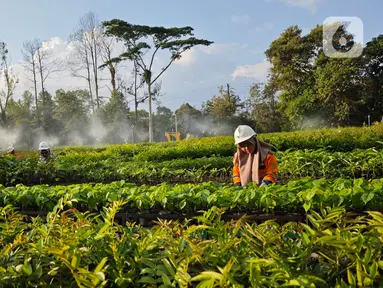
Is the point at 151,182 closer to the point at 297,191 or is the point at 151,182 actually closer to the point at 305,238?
the point at 297,191

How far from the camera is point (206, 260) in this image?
4.46 feet

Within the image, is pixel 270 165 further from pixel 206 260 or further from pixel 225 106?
pixel 225 106

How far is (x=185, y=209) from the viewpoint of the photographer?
2.88m

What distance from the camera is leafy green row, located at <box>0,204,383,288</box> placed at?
115 centimetres

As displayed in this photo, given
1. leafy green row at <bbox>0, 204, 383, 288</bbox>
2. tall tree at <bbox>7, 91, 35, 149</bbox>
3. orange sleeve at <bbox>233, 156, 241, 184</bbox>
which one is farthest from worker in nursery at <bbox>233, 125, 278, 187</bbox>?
tall tree at <bbox>7, 91, 35, 149</bbox>

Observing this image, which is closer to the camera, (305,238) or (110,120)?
(305,238)

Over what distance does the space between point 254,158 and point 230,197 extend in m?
0.95

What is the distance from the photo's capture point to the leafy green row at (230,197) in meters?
2.56

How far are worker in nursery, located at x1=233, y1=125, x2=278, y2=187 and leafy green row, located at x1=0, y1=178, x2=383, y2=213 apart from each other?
518 millimetres

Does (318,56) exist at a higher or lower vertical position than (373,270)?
higher

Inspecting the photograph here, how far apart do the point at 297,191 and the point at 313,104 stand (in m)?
23.4

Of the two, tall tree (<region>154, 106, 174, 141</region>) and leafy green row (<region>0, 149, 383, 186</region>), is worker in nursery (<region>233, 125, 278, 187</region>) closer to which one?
leafy green row (<region>0, 149, 383, 186</region>)

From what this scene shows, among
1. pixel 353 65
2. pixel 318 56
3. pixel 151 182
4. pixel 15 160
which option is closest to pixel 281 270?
pixel 151 182

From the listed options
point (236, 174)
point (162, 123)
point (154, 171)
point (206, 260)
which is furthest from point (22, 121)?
point (206, 260)
